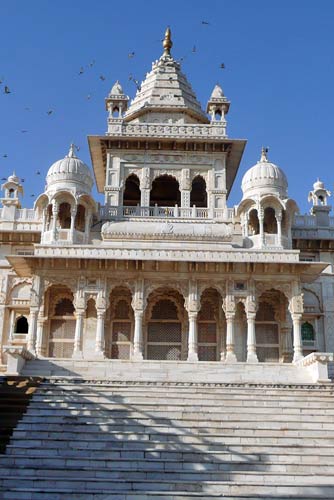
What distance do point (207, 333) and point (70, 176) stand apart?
916cm

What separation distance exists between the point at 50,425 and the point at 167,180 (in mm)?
21025

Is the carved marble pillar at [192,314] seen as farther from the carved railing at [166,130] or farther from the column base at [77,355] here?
the carved railing at [166,130]

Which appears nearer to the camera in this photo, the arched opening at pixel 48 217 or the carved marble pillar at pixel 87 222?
the carved marble pillar at pixel 87 222

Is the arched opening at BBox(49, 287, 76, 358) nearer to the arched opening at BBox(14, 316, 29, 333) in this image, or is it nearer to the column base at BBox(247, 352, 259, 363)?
the arched opening at BBox(14, 316, 29, 333)

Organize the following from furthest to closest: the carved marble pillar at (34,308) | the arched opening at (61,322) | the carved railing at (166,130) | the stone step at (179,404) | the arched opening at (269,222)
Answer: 1. the carved railing at (166,130)
2. the arched opening at (269,222)
3. the arched opening at (61,322)
4. the carved marble pillar at (34,308)
5. the stone step at (179,404)

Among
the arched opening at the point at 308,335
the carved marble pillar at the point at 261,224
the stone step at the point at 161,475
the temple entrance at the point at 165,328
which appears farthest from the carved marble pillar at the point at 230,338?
the stone step at the point at 161,475

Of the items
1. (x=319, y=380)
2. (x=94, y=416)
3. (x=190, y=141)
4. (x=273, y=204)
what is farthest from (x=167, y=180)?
(x=94, y=416)

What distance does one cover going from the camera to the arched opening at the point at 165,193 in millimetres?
38469

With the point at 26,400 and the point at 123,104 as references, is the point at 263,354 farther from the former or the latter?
the point at 123,104

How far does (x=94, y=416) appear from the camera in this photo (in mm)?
19859

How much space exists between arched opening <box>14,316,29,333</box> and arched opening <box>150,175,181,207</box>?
9.88 metres

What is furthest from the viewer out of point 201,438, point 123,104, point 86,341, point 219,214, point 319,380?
point 123,104

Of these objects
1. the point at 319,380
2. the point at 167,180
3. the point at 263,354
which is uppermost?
the point at 167,180

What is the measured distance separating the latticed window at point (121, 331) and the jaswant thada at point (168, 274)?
0.04 meters
